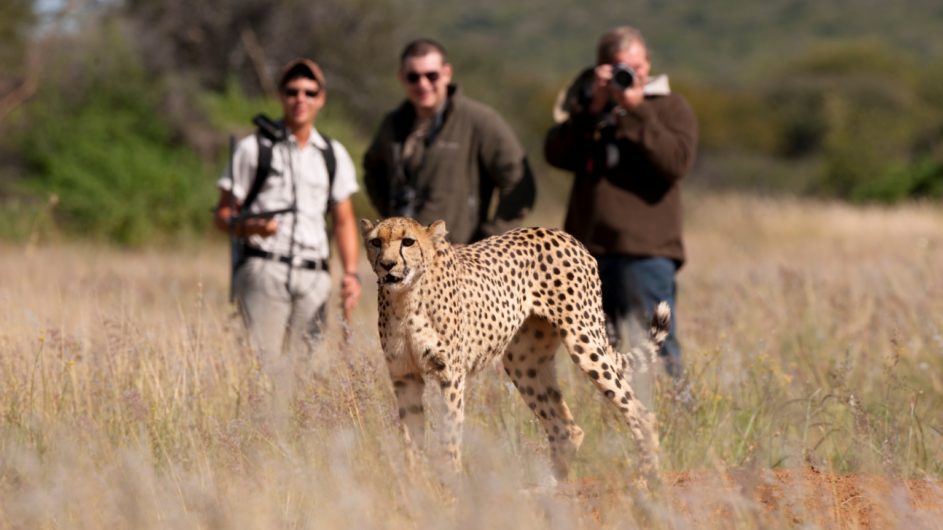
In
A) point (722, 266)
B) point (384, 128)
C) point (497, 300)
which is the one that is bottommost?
point (722, 266)

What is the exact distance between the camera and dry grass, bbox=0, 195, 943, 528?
4121 millimetres

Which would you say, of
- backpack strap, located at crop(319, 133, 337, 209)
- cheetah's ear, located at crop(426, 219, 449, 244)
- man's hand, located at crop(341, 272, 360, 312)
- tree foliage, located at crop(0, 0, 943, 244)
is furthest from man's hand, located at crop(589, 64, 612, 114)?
tree foliage, located at crop(0, 0, 943, 244)

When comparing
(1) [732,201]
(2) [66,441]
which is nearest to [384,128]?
(2) [66,441]

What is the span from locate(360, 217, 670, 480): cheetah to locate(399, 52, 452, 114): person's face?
148 centimetres

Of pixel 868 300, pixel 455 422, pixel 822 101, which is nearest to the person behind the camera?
pixel 455 422

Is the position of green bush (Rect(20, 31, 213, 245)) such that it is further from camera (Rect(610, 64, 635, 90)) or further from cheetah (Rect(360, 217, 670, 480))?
cheetah (Rect(360, 217, 670, 480))

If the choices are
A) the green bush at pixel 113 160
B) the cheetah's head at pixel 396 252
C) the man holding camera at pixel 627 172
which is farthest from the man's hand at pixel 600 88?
the green bush at pixel 113 160

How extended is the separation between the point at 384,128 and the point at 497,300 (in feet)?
6.88

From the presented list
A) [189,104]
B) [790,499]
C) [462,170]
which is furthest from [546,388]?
[189,104]

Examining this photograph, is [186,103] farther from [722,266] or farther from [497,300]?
[497,300]

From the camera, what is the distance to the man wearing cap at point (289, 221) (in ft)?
21.2

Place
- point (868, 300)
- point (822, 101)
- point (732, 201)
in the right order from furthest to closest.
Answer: point (822, 101), point (732, 201), point (868, 300)

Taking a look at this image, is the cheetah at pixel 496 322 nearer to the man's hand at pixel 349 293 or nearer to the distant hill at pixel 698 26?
the man's hand at pixel 349 293

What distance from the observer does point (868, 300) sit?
28.8 ft
